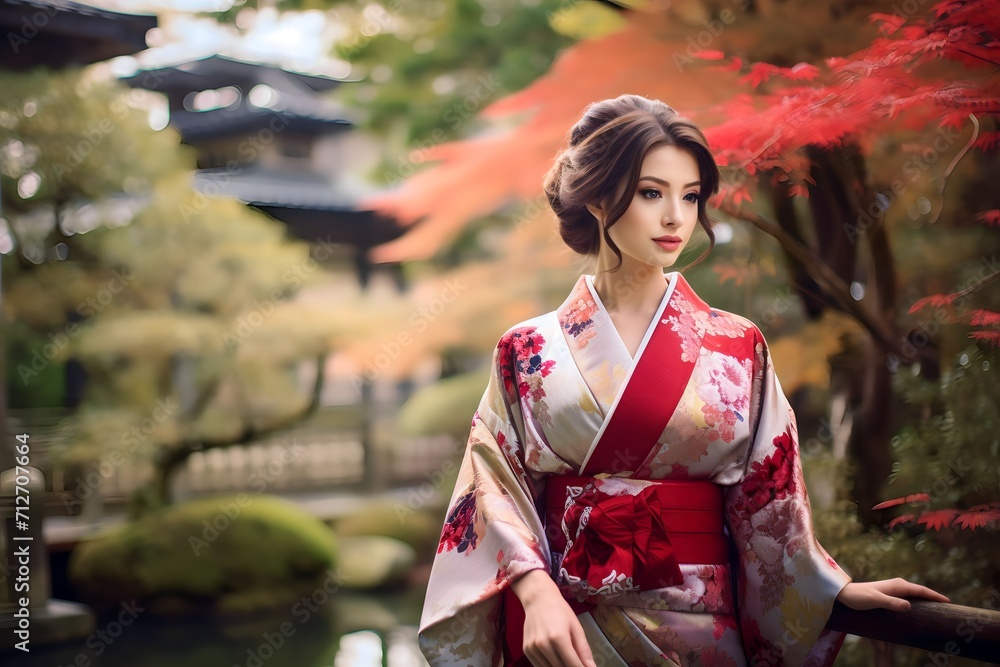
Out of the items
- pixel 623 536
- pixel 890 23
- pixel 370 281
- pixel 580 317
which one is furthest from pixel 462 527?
pixel 370 281

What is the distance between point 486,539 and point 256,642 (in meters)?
4.93

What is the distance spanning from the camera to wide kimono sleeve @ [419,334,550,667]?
5.52ft

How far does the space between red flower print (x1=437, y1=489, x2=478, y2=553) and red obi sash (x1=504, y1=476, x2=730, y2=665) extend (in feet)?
0.39

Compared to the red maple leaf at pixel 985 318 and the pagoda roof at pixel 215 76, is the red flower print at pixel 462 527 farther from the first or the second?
the pagoda roof at pixel 215 76

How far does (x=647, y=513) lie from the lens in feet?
5.44

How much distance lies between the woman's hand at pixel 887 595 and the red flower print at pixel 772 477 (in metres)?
0.21

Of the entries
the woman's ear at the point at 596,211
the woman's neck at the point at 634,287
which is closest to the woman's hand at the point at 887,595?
the woman's neck at the point at 634,287

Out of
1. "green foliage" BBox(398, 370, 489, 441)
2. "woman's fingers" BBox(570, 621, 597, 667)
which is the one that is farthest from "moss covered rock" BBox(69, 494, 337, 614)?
"woman's fingers" BBox(570, 621, 597, 667)

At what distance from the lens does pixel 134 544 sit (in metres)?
6.50

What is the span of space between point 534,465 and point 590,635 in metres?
0.32

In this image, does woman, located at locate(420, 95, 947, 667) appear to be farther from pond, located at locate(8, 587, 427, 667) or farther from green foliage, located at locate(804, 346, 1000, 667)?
pond, located at locate(8, 587, 427, 667)

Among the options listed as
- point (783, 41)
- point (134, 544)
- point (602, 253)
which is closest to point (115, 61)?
point (134, 544)

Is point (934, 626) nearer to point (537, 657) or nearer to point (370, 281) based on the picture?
point (537, 657)

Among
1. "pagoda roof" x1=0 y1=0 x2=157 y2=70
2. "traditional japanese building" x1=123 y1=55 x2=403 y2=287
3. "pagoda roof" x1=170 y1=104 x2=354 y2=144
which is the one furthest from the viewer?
"pagoda roof" x1=170 y1=104 x2=354 y2=144
